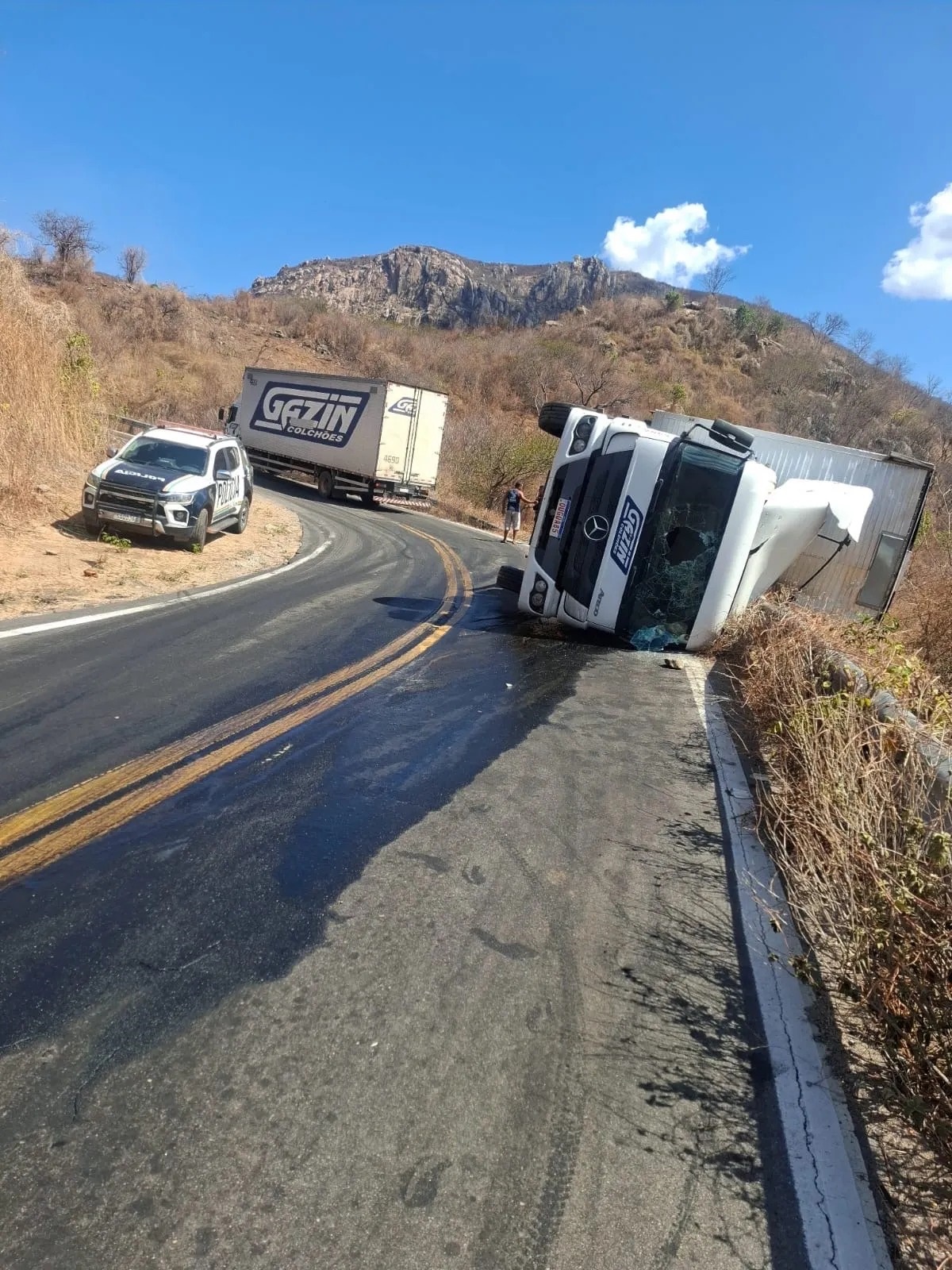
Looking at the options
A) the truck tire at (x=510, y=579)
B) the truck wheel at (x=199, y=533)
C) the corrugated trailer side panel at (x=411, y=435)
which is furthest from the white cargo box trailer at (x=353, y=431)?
the truck tire at (x=510, y=579)

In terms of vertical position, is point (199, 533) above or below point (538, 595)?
below

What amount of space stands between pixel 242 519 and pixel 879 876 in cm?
1371

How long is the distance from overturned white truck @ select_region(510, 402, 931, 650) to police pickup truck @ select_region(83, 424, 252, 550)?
18.1 ft

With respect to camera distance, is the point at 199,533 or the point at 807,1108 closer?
the point at 807,1108

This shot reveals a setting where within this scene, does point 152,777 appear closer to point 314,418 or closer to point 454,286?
point 314,418

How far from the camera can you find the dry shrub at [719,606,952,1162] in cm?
275

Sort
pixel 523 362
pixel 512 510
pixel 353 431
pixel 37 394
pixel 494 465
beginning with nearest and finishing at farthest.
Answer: pixel 37 394 → pixel 512 510 → pixel 353 431 → pixel 494 465 → pixel 523 362

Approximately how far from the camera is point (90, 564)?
1052cm

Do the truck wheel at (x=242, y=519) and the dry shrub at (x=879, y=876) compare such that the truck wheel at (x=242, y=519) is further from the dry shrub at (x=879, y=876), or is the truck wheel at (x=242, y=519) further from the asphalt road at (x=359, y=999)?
the dry shrub at (x=879, y=876)

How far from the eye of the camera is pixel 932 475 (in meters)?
12.7

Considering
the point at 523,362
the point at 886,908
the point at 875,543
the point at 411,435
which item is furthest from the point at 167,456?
the point at 523,362

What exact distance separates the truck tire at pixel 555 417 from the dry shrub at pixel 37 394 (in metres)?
7.80

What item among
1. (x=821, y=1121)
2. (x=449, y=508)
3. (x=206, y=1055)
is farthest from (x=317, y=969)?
(x=449, y=508)

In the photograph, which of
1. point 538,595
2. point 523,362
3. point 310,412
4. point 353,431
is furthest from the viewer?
point 523,362
